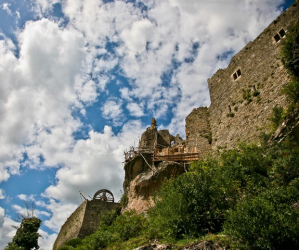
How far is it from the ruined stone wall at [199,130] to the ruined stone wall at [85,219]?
36.9ft

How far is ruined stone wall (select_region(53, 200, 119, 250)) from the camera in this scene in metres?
24.3

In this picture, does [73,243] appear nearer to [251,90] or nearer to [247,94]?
[247,94]

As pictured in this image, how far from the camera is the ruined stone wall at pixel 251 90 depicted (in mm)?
16125

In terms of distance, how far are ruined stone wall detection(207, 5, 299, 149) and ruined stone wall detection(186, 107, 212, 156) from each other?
2.14 ft

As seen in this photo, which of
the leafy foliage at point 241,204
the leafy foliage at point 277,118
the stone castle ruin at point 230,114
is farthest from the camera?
the stone castle ruin at point 230,114

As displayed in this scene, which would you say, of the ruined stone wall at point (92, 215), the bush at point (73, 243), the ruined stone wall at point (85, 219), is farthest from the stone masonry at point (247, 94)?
the bush at point (73, 243)

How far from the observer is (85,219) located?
24.7m

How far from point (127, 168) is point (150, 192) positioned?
386cm

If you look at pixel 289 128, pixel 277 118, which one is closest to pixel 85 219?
pixel 277 118

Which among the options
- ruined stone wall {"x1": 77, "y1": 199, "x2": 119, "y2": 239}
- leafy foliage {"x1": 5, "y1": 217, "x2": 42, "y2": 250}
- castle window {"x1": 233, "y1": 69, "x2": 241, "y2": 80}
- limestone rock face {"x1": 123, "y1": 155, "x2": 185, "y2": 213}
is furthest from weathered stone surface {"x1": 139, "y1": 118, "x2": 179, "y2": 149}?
leafy foliage {"x1": 5, "y1": 217, "x2": 42, "y2": 250}

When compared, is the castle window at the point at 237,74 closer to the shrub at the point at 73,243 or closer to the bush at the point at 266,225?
the bush at the point at 266,225

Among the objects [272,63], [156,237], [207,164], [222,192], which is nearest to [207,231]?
[222,192]

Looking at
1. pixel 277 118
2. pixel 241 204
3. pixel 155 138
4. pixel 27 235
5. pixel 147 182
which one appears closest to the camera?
pixel 241 204

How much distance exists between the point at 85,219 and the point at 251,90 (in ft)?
61.0
